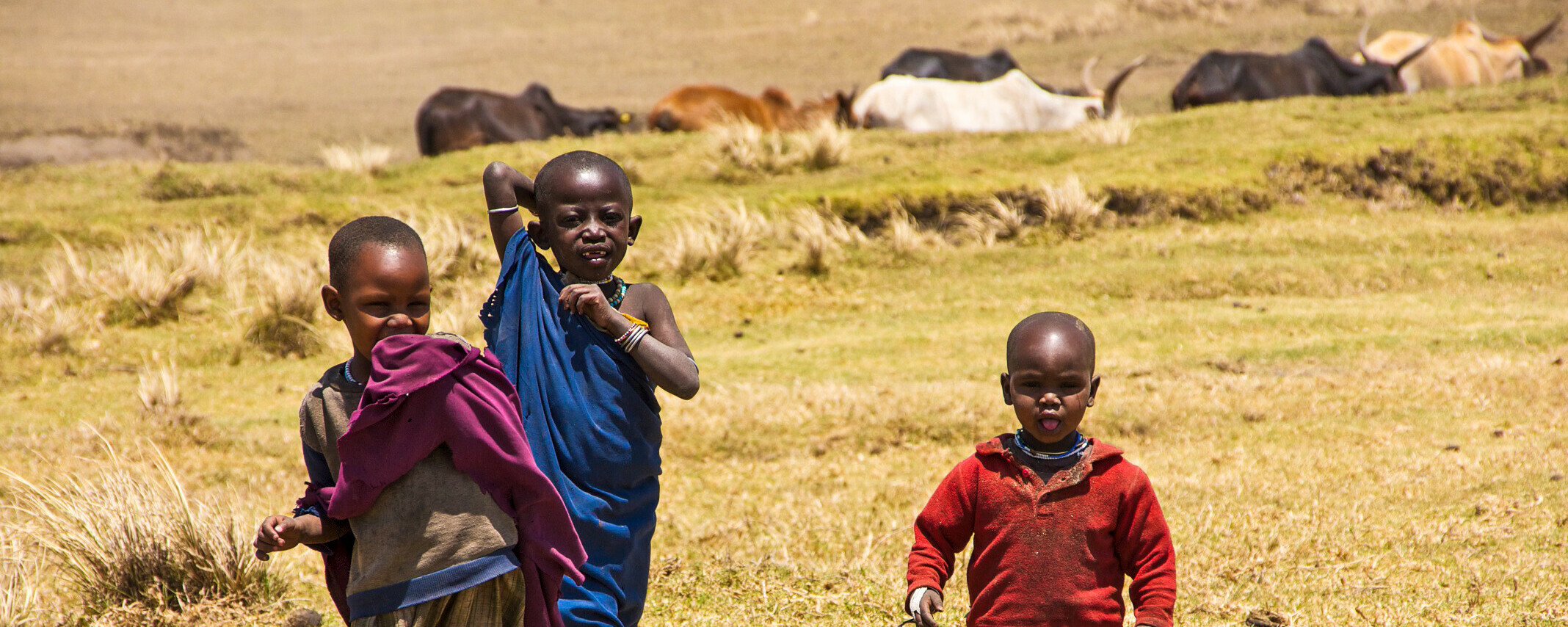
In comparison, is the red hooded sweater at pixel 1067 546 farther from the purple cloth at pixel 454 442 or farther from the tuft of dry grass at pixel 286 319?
the tuft of dry grass at pixel 286 319

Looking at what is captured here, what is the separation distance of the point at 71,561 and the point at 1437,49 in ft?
63.4

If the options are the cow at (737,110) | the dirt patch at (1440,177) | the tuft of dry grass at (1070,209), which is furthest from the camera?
the cow at (737,110)

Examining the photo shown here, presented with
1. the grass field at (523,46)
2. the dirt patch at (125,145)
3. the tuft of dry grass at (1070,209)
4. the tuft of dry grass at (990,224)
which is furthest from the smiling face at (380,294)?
the grass field at (523,46)

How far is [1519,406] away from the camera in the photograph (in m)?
6.51

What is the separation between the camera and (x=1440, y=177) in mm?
11516

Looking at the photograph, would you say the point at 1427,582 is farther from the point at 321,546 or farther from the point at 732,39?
the point at 732,39

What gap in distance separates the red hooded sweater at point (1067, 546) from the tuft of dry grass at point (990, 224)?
8033 mm

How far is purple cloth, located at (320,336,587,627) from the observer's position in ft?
8.11

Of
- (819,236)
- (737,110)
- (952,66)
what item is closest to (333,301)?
(819,236)

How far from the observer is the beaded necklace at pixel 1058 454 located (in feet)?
9.39

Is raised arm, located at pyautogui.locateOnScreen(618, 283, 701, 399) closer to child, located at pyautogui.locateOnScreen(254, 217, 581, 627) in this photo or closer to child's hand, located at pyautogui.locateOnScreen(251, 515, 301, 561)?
child, located at pyautogui.locateOnScreen(254, 217, 581, 627)

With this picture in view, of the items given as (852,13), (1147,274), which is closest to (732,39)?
(852,13)

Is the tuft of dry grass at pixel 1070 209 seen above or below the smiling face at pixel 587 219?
below

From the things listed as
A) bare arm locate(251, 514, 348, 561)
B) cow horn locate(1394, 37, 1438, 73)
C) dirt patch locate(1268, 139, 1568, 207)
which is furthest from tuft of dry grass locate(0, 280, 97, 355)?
cow horn locate(1394, 37, 1438, 73)
